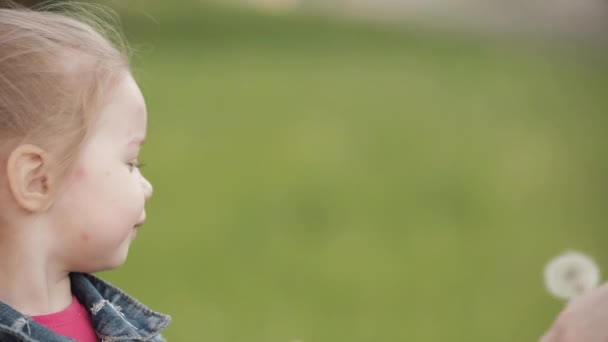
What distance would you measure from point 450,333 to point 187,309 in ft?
3.09

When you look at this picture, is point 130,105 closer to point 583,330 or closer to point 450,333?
point 583,330

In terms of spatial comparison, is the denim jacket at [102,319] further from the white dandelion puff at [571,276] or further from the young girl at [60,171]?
the white dandelion puff at [571,276]

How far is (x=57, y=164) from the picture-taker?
5.39 feet

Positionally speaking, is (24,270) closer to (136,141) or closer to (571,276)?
(136,141)

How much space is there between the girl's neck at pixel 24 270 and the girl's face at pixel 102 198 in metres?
0.03

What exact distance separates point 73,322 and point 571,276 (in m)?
1.79

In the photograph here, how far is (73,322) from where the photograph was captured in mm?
1723

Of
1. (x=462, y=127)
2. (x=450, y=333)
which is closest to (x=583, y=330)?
(x=450, y=333)

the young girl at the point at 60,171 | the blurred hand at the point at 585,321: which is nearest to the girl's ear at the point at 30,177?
the young girl at the point at 60,171

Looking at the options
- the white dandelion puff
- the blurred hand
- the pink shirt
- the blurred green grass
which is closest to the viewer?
the blurred hand

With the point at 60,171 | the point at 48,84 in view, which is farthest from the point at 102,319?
the point at 48,84

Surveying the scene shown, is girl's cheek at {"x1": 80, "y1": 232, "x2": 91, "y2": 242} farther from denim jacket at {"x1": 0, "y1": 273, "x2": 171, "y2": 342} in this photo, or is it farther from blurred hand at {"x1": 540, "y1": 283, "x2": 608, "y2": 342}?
blurred hand at {"x1": 540, "y1": 283, "x2": 608, "y2": 342}

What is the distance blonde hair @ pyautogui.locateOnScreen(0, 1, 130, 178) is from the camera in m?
1.61

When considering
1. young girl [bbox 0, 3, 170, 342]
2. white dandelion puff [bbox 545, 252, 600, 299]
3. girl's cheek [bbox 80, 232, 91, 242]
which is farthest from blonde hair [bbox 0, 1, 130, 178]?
white dandelion puff [bbox 545, 252, 600, 299]
